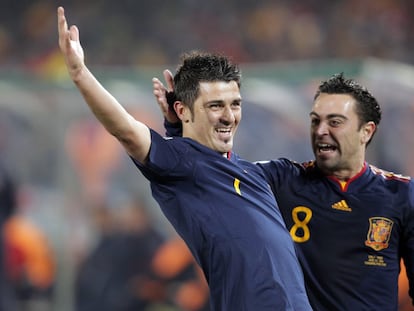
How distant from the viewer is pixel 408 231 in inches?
139

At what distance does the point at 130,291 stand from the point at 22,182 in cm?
103

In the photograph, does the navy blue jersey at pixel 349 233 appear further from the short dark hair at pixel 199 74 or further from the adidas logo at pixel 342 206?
the short dark hair at pixel 199 74

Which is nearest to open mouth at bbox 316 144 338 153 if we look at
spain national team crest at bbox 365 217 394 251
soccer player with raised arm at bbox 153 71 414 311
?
soccer player with raised arm at bbox 153 71 414 311

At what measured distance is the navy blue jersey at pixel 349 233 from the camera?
347cm

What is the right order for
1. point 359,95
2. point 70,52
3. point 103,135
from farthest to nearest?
point 103,135
point 359,95
point 70,52

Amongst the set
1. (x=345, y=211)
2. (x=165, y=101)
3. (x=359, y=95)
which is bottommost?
(x=345, y=211)

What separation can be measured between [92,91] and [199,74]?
574 mm

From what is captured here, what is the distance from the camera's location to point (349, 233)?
3516mm

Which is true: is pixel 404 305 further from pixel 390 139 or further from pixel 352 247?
pixel 352 247

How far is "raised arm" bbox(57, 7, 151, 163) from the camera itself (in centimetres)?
265

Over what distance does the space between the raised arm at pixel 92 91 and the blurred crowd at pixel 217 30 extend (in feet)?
25.9

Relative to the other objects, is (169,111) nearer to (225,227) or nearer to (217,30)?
(225,227)

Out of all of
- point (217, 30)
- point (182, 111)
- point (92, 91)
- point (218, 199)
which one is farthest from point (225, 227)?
point (217, 30)

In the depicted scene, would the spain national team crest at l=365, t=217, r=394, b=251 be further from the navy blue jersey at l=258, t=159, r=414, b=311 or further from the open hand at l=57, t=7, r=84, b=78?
the open hand at l=57, t=7, r=84, b=78
